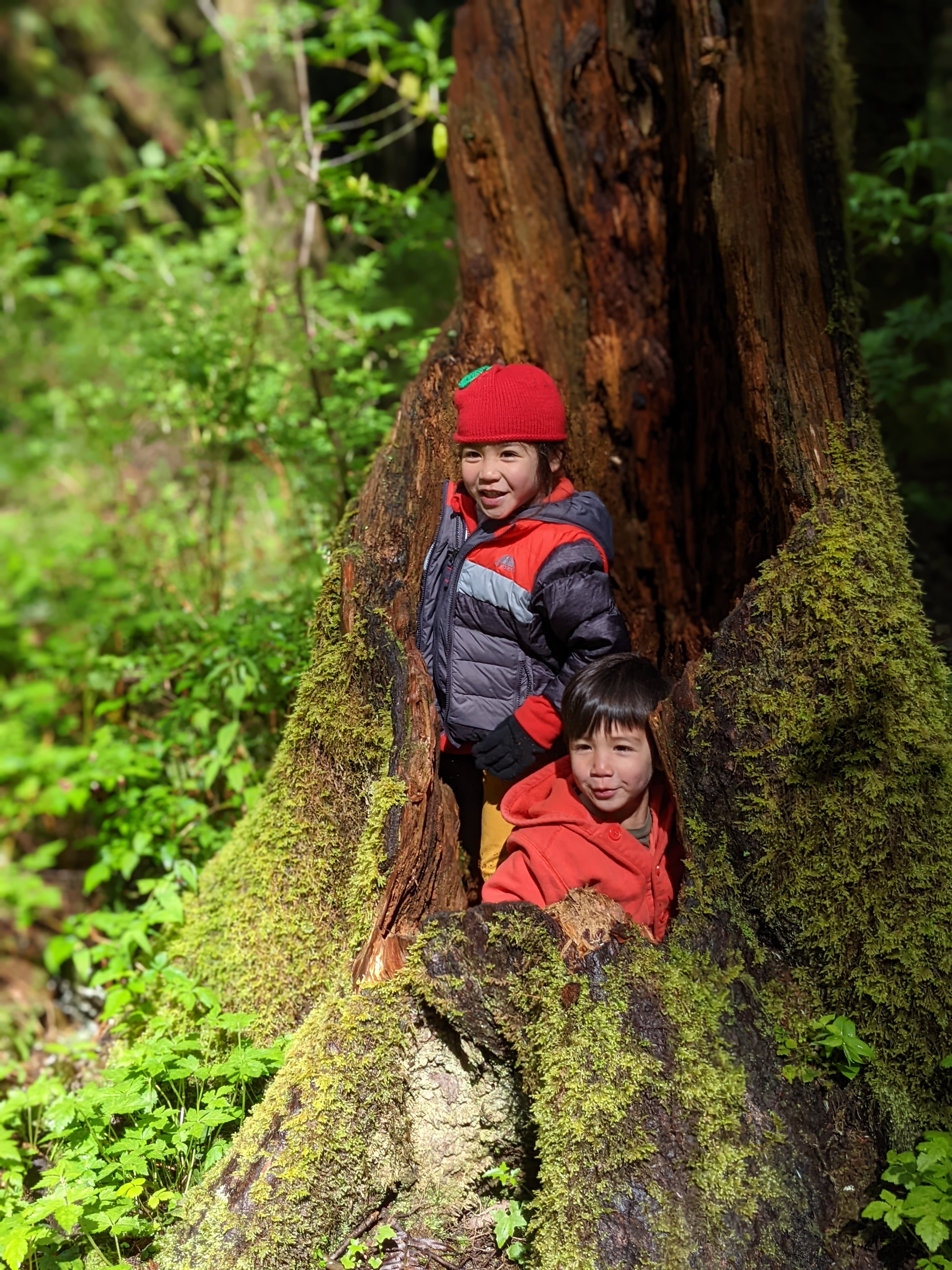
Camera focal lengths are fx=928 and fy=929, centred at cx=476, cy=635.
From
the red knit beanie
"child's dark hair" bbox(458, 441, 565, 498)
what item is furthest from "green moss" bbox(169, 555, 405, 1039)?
"child's dark hair" bbox(458, 441, 565, 498)

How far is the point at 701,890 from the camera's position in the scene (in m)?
2.55

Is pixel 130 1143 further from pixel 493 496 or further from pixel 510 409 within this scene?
pixel 510 409

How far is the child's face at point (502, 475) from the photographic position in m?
3.10

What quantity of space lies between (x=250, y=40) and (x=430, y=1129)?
5.84m

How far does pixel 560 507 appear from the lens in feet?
10.4

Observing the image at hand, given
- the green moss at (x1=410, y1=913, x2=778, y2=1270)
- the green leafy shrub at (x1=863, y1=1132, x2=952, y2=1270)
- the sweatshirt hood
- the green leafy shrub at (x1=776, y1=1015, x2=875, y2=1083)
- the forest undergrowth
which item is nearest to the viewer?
the green leafy shrub at (x1=863, y1=1132, x2=952, y2=1270)

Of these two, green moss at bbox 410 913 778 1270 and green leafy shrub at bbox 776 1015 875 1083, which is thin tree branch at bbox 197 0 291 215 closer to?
green moss at bbox 410 913 778 1270

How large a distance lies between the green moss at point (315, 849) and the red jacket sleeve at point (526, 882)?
0.35 metres

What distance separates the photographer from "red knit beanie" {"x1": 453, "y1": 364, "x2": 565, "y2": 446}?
3064mm

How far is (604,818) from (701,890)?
377mm

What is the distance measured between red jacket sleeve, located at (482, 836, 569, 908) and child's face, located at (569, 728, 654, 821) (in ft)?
0.83

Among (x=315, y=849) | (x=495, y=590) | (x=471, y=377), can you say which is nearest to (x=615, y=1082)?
(x=315, y=849)

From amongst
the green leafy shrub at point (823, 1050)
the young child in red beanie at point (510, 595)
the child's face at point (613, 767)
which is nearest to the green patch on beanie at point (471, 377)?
the young child in red beanie at point (510, 595)

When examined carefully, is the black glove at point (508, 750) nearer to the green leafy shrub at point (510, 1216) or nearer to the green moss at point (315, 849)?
the green moss at point (315, 849)
